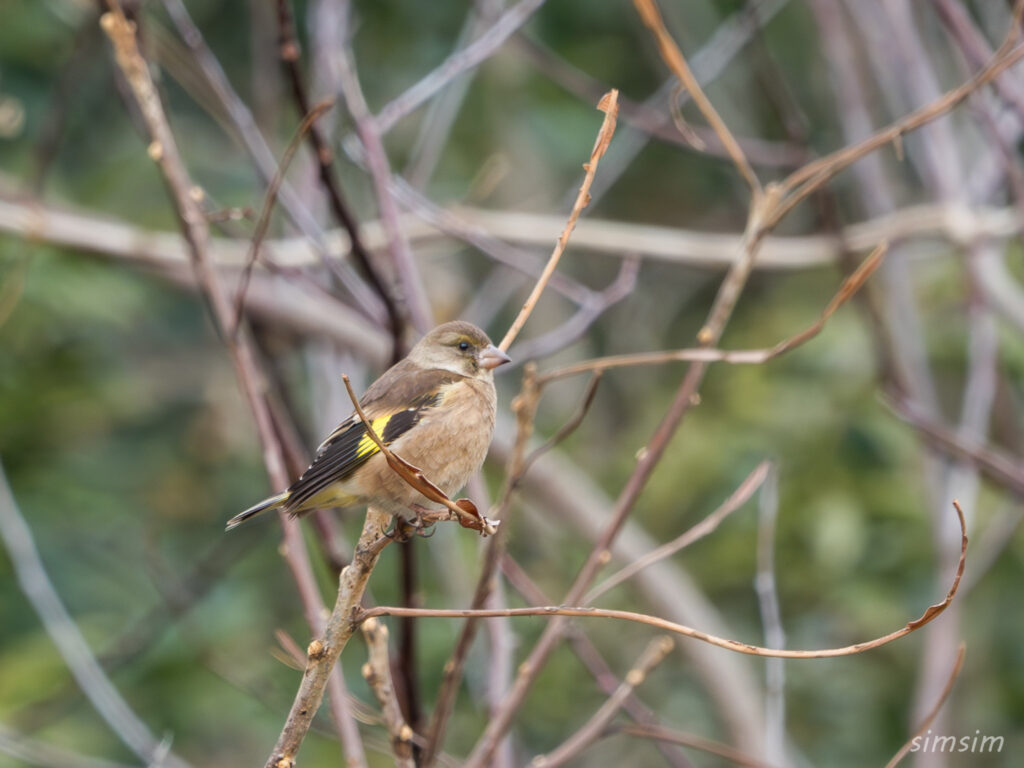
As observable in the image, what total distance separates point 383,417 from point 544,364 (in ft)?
19.0

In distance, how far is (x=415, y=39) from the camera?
9.01 metres

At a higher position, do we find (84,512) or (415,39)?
(415,39)

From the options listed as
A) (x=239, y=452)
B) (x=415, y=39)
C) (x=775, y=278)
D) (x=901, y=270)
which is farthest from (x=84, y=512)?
(x=775, y=278)

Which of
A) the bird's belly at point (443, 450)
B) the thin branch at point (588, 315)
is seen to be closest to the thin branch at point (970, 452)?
the thin branch at point (588, 315)

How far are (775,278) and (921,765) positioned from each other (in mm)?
6344

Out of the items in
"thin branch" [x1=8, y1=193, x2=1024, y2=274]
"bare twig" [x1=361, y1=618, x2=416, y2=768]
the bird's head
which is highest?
"thin branch" [x1=8, y1=193, x2=1024, y2=274]

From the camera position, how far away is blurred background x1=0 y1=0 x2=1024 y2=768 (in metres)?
4.25

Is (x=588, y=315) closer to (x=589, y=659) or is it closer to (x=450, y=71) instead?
(x=450, y=71)

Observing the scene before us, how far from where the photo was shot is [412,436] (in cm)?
312

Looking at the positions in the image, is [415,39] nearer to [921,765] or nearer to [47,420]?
[47,420]

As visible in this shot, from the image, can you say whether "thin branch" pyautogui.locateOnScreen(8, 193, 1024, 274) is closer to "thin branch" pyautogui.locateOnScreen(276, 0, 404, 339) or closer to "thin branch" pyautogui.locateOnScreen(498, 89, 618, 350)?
"thin branch" pyautogui.locateOnScreen(276, 0, 404, 339)

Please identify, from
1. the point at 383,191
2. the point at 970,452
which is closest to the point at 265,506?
the point at 383,191

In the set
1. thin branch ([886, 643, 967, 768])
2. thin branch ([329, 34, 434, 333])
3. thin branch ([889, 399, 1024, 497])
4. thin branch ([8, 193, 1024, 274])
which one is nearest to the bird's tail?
thin branch ([329, 34, 434, 333])

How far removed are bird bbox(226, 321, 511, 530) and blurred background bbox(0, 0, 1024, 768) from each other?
176 mm
